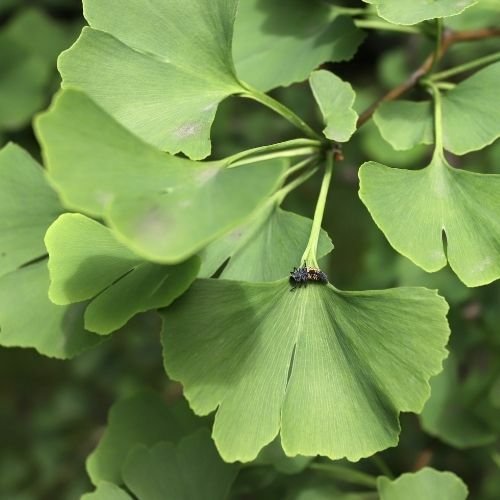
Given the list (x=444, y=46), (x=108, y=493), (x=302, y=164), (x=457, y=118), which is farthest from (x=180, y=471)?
(x=444, y=46)

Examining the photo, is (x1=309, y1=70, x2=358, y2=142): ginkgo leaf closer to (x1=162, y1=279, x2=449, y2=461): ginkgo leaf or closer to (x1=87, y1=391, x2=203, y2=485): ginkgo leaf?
(x1=162, y1=279, x2=449, y2=461): ginkgo leaf

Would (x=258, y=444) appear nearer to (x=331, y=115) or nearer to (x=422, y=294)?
(x=422, y=294)

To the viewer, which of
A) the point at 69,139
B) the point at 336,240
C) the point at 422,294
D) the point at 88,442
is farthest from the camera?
the point at 336,240

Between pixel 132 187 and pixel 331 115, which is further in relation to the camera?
pixel 331 115

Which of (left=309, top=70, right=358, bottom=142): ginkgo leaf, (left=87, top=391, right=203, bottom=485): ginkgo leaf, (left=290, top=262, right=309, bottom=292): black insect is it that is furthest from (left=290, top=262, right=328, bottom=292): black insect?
(left=87, top=391, right=203, bottom=485): ginkgo leaf

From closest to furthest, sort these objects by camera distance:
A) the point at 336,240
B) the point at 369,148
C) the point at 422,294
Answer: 1. the point at 422,294
2. the point at 369,148
3. the point at 336,240

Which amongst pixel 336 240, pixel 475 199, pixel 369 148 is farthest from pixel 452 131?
pixel 336 240
